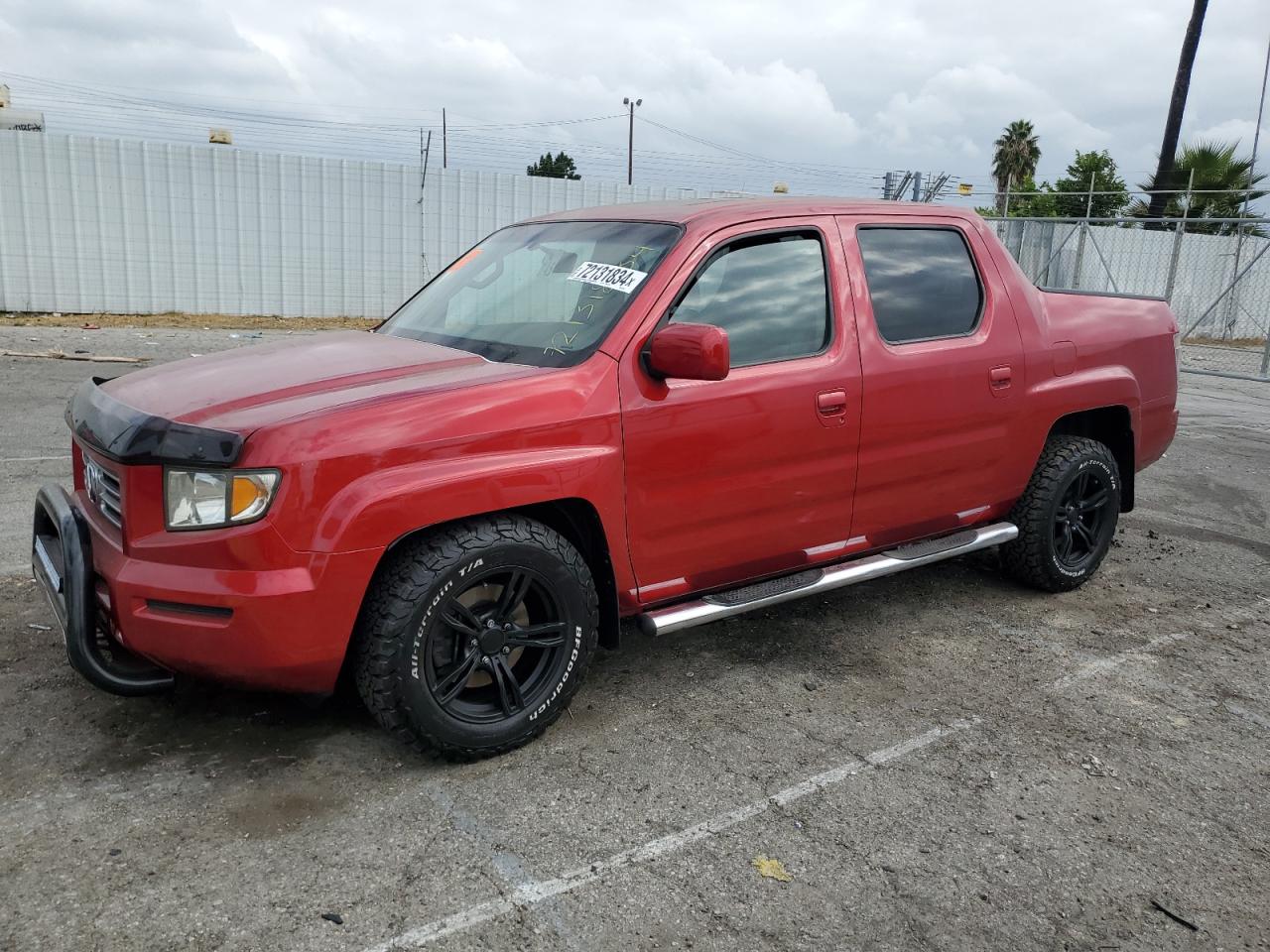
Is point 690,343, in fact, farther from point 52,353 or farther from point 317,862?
point 52,353

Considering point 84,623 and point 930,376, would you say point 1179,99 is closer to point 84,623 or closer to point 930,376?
point 930,376

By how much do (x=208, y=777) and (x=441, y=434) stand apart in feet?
4.21

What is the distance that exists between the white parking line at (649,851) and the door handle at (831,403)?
1.22m

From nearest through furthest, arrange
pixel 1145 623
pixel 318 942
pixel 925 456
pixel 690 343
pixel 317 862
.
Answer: pixel 318 942
pixel 317 862
pixel 690 343
pixel 925 456
pixel 1145 623

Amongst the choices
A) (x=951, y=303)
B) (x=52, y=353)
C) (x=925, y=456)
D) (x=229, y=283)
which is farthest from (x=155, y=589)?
(x=229, y=283)

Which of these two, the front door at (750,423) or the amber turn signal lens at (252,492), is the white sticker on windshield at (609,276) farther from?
the amber turn signal lens at (252,492)

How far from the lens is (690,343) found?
3.23 meters

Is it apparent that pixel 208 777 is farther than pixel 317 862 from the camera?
Yes

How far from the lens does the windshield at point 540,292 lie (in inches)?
141

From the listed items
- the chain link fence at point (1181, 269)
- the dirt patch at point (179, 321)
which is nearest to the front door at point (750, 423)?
the dirt patch at point (179, 321)

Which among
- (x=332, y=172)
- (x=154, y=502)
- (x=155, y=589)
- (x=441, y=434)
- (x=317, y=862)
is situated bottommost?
(x=317, y=862)

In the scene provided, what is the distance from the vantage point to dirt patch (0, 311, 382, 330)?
1461cm

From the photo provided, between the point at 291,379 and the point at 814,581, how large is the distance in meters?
2.04

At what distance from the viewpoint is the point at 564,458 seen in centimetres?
326
